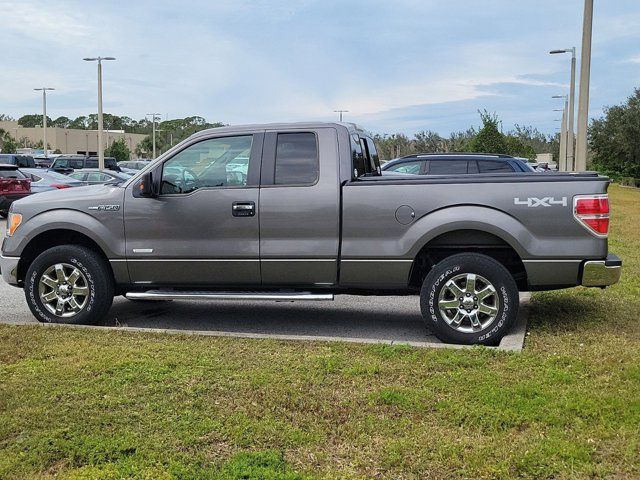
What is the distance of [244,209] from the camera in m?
6.57

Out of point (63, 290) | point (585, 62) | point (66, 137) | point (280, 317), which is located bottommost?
point (280, 317)

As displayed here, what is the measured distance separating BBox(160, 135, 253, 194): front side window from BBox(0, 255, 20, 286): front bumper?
1.70m

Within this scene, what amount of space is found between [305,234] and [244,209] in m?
0.60

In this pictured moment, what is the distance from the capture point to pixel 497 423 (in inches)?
169

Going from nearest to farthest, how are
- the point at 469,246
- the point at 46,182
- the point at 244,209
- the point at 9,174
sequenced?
the point at 469,246
the point at 244,209
the point at 9,174
the point at 46,182

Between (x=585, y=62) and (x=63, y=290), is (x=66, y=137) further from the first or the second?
(x=63, y=290)

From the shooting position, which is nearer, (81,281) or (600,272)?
(600,272)

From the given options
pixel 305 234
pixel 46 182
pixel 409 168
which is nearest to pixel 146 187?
pixel 305 234

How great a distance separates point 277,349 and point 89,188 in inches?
110

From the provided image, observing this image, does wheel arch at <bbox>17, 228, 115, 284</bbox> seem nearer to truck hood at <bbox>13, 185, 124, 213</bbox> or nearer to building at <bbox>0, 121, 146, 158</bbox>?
truck hood at <bbox>13, 185, 124, 213</bbox>

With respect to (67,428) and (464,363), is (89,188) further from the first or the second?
(464,363)

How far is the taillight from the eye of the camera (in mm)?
6004

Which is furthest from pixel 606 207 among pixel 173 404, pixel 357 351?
pixel 173 404

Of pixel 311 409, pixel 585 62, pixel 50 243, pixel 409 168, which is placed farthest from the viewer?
pixel 585 62
